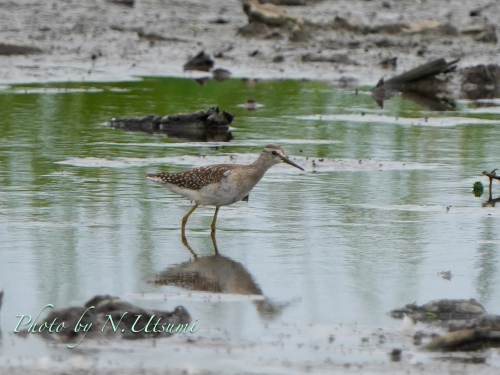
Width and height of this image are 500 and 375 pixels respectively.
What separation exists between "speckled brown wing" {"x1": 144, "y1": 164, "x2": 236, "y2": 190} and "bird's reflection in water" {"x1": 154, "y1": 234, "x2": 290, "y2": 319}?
3.35 ft

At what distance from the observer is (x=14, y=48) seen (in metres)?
22.7

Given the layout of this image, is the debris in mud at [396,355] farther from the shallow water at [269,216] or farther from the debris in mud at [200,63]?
the debris in mud at [200,63]

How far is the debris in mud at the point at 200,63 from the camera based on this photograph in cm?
2242

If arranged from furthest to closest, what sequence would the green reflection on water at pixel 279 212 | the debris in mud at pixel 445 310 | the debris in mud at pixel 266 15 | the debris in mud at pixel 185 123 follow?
the debris in mud at pixel 266 15
the debris in mud at pixel 185 123
the green reflection on water at pixel 279 212
the debris in mud at pixel 445 310

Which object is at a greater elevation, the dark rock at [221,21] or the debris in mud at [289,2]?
the debris in mud at [289,2]

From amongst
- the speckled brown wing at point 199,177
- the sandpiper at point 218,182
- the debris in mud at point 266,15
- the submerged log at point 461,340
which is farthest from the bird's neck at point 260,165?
the debris in mud at point 266,15

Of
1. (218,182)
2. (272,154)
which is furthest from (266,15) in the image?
(218,182)

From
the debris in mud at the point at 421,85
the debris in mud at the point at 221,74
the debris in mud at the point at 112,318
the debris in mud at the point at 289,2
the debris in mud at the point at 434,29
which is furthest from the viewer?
the debris in mud at the point at 289,2

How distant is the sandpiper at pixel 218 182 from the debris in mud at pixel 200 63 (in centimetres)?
1212

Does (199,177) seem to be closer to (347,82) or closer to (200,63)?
(347,82)

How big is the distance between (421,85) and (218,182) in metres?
11.0

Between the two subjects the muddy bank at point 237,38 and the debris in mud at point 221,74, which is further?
the muddy bank at point 237,38

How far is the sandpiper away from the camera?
1009 cm

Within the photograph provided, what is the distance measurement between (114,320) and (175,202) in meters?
4.50
